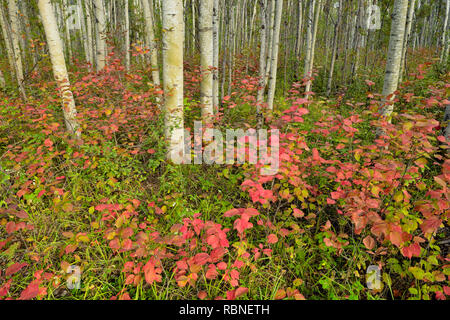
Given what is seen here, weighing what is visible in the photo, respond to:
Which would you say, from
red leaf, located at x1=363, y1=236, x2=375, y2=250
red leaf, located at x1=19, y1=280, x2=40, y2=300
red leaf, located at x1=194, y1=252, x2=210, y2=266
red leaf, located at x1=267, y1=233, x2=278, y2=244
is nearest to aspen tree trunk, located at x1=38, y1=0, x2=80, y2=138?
red leaf, located at x1=19, y1=280, x2=40, y2=300

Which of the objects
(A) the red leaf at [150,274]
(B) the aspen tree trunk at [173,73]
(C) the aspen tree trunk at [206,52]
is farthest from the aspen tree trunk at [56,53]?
(A) the red leaf at [150,274]

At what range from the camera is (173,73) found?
303 cm

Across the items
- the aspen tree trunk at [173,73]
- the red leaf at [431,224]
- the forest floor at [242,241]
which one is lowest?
the forest floor at [242,241]

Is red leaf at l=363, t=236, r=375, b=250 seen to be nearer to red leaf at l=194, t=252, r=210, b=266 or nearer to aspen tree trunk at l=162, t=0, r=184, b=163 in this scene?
red leaf at l=194, t=252, r=210, b=266

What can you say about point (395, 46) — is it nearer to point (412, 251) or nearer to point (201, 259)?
point (412, 251)

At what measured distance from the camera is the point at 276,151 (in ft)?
8.38

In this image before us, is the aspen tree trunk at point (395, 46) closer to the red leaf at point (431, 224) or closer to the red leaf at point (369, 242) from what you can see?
the red leaf at point (431, 224)

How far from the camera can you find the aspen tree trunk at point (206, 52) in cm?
351

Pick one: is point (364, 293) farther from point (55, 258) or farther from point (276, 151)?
point (55, 258)

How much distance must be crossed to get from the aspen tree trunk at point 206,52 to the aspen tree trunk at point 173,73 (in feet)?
2.18

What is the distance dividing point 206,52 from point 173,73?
39.9 inches

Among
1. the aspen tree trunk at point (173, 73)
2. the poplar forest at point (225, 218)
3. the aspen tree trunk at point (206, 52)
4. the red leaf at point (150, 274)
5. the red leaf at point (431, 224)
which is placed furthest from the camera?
the aspen tree trunk at point (206, 52)

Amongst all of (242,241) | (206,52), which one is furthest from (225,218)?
(206,52)

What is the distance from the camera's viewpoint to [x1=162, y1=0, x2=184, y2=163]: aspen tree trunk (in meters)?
2.83
